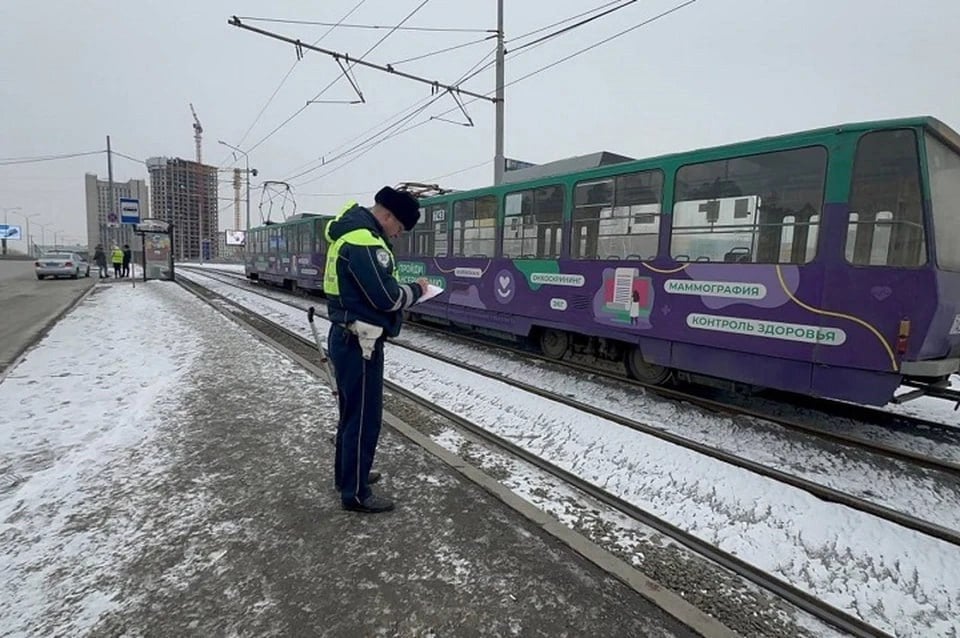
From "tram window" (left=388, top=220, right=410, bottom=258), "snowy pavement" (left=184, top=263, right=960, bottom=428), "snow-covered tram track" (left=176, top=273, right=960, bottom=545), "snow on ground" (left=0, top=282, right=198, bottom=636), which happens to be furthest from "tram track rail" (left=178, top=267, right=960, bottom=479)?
"tram window" (left=388, top=220, right=410, bottom=258)

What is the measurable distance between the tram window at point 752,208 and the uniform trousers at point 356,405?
4298mm

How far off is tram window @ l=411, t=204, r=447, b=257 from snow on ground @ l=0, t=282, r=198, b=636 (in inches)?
202

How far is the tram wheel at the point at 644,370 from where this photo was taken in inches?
260

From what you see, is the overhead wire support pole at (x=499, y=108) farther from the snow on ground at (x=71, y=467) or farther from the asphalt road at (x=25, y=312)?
the asphalt road at (x=25, y=312)

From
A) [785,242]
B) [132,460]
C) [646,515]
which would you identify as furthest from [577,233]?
[132,460]

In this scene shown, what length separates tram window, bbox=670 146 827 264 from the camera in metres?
4.88

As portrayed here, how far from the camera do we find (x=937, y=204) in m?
4.48

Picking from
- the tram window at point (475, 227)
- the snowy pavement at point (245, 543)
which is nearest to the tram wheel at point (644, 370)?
the tram window at point (475, 227)

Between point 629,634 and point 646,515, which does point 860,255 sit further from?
point 629,634

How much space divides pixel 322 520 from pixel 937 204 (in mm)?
5913

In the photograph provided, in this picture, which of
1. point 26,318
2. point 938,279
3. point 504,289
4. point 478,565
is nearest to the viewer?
point 478,565

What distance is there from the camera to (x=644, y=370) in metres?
6.84

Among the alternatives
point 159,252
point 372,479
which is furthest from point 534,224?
point 159,252

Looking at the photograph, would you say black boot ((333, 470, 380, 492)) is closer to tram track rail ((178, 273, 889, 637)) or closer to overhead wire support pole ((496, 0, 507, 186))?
tram track rail ((178, 273, 889, 637))
